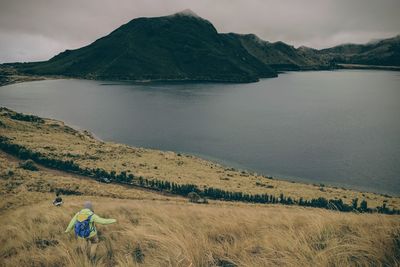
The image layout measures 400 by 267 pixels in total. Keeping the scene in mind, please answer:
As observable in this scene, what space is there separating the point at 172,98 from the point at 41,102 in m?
74.8

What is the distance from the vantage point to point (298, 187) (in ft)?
181

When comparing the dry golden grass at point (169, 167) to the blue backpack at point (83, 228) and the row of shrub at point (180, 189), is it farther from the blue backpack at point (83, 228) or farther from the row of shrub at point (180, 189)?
the blue backpack at point (83, 228)

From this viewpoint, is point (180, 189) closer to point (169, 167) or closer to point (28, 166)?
point (169, 167)

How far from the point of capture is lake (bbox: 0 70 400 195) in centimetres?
6981

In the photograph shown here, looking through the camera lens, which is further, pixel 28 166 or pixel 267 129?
pixel 267 129

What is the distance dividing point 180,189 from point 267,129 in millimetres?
69776

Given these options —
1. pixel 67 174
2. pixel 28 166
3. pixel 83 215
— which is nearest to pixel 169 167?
pixel 67 174

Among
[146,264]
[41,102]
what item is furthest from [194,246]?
[41,102]

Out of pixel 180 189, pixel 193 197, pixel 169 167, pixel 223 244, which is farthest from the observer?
pixel 169 167

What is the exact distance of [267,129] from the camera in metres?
112

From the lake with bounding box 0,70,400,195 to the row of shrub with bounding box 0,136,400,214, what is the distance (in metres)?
18.9

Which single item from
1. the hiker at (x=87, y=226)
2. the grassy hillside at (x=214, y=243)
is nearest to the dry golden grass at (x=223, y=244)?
the grassy hillside at (x=214, y=243)

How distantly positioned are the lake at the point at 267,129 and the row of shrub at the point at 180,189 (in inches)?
743

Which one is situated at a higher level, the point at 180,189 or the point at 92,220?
the point at 92,220
